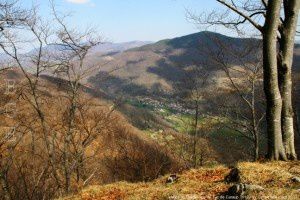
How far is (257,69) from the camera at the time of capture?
28141 mm

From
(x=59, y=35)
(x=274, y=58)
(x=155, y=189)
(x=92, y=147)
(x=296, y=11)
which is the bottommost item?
(x=92, y=147)

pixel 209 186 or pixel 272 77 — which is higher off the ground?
pixel 272 77

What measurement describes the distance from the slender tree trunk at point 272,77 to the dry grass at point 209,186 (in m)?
0.92

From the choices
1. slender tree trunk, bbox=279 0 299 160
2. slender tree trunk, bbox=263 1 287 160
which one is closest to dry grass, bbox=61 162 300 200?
slender tree trunk, bbox=263 1 287 160

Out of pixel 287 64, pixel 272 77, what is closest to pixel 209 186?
pixel 272 77

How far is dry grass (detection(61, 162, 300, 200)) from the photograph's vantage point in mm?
9188

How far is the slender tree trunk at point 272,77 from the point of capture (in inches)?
474

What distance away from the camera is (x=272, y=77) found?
12188 mm

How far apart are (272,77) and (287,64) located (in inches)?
40.2

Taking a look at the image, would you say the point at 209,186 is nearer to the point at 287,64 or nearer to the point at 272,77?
the point at 272,77

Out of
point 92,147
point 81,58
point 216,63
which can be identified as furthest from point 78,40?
point 92,147

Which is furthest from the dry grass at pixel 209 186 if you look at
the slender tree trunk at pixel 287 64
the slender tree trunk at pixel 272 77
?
the slender tree trunk at pixel 287 64

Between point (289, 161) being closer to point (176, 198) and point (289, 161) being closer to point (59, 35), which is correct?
point (176, 198)

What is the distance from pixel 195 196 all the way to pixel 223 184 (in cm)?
120
